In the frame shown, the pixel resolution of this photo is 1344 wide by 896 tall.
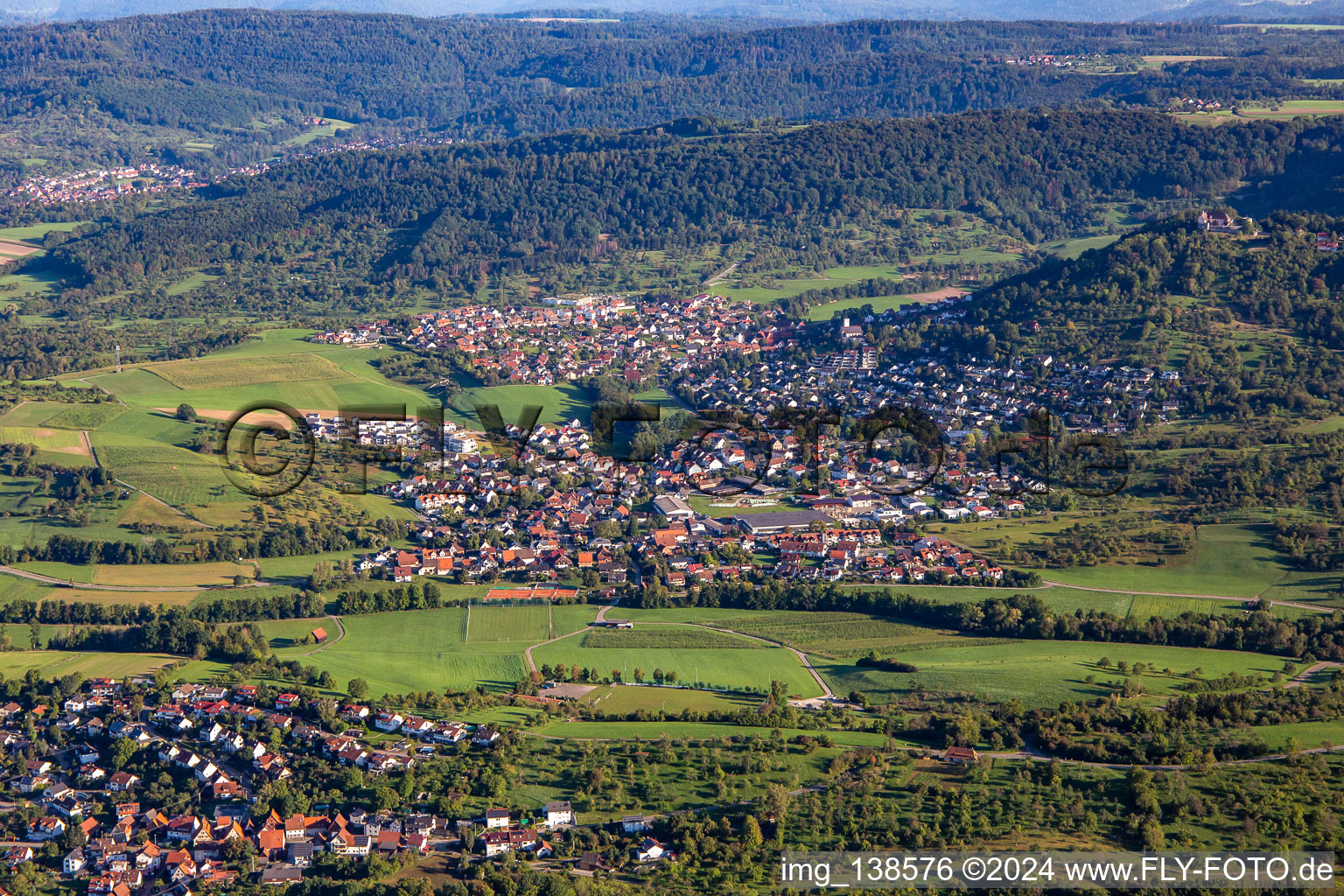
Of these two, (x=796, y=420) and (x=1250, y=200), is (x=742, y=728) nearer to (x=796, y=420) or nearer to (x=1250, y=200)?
(x=796, y=420)

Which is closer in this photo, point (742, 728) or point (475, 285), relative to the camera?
point (742, 728)

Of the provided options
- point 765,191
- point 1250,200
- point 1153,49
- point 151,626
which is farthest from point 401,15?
point 151,626

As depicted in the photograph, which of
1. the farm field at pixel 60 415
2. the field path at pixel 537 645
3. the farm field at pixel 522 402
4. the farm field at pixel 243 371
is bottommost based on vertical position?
the field path at pixel 537 645

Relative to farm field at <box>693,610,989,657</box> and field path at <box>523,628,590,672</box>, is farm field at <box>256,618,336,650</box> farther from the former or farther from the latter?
farm field at <box>693,610,989,657</box>

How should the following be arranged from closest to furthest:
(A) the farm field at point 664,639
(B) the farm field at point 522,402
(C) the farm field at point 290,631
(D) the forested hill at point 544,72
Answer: (A) the farm field at point 664,639, (C) the farm field at point 290,631, (B) the farm field at point 522,402, (D) the forested hill at point 544,72

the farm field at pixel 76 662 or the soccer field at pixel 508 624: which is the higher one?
the soccer field at pixel 508 624

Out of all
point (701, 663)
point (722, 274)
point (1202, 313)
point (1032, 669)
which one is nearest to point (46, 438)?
point (701, 663)

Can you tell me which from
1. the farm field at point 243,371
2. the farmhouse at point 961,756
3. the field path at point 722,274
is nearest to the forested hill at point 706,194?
the field path at point 722,274

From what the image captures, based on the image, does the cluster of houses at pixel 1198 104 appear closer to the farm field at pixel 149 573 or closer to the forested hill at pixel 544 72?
the forested hill at pixel 544 72
